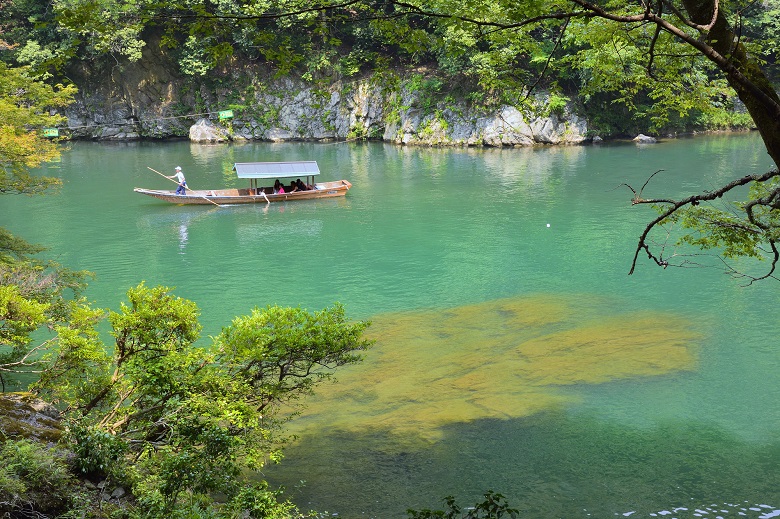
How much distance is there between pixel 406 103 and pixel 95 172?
18.8 metres

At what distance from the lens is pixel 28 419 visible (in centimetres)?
586

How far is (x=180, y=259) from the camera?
18234 millimetres

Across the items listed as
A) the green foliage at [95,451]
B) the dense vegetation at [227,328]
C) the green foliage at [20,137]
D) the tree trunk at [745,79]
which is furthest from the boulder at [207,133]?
the tree trunk at [745,79]

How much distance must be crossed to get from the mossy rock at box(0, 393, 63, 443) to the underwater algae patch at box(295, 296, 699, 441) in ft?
12.4

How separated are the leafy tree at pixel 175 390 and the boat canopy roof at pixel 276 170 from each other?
18827 mm

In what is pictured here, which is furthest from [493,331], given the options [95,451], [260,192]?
[260,192]

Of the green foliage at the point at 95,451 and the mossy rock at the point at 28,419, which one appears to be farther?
the mossy rock at the point at 28,419

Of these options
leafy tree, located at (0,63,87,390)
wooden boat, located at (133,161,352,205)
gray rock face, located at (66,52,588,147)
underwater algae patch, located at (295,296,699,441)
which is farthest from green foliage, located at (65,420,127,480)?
gray rock face, located at (66,52,588,147)

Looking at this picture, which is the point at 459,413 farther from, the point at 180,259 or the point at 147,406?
the point at 180,259

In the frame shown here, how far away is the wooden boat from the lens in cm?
2466

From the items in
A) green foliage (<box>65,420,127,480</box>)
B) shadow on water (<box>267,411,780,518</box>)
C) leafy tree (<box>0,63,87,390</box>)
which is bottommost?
shadow on water (<box>267,411,780,518</box>)

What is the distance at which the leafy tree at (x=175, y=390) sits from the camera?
527 cm

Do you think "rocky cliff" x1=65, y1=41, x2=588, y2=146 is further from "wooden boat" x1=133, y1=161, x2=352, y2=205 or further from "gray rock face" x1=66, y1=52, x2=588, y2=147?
"wooden boat" x1=133, y1=161, x2=352, y2=205

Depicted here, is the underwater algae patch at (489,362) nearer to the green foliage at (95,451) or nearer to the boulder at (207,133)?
the green foliage at (95,451)
